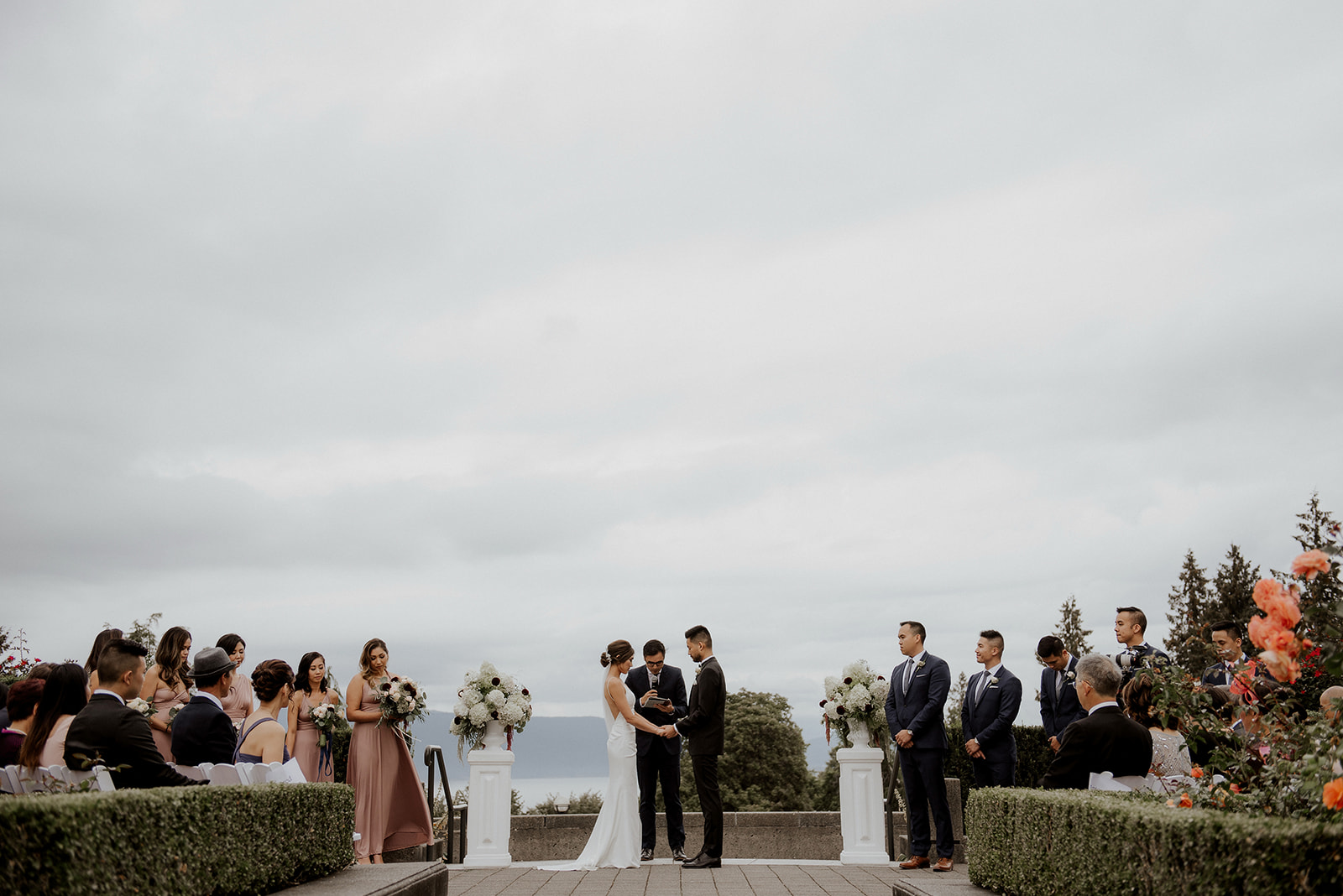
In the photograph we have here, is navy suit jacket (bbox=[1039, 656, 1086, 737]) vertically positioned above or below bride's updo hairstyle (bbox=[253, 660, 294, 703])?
below

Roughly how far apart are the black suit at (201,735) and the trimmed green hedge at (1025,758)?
30.3 feet

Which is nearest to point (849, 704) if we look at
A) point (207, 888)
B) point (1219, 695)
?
point (1219, 695)

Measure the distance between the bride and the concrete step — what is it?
354 centimetres

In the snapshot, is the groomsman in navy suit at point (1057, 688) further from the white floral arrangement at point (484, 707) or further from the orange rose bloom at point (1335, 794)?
the orange rose bloom at point (1335, 794)

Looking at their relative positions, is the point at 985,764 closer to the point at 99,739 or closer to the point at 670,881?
the point at 670,881

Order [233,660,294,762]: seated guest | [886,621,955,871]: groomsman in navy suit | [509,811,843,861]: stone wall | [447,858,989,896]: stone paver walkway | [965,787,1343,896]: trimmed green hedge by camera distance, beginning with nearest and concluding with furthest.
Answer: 1. [965,787,1343,896]: trimmed green hedge
2. [233,660,294,762]: seated guest
3. [447,858,989,896]: stone paver walkway
4. [886,621,955,871]: groomsman in navy suit
5. [509,811,843,861]: stone wall

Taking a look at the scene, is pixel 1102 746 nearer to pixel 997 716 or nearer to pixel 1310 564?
pixel 1310 564

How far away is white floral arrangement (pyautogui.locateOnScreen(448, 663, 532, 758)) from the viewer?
11492mm

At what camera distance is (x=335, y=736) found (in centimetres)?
1234

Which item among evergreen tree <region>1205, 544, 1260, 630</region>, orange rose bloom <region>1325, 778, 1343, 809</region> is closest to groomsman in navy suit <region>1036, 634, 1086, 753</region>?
orange rose bloom <region>1325, 778, 1343, 809</region>

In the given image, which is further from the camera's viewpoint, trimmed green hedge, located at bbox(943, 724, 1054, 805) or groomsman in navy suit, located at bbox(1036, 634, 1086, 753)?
trimmed green hedge, located at bbox(943, 724, 1054, 805)

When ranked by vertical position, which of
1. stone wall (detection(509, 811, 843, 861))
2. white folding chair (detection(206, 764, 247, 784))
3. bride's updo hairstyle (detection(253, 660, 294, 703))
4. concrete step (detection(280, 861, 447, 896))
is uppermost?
bride's updo hairstyle (detection(253, 660, 294, 703))

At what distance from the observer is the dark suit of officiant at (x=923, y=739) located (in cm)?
1016

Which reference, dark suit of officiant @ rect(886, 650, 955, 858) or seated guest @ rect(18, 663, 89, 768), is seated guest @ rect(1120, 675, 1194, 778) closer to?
dark suit of officiant @ rect(886, 650, 955, 858)
